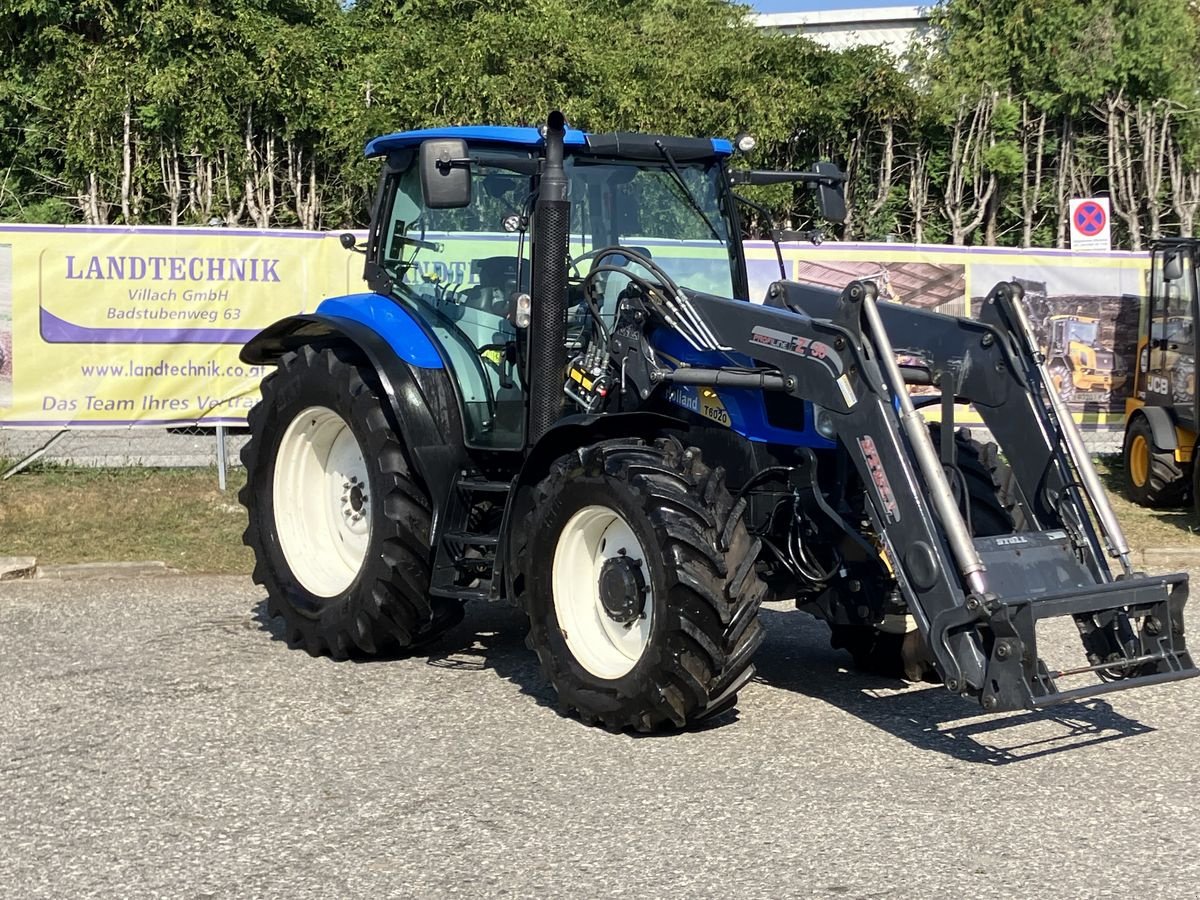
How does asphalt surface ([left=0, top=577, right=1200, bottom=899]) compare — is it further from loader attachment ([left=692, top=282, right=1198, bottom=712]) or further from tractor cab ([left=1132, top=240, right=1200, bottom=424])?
tractor cab ([left=1132, top=240, right=1200, bottom=424])

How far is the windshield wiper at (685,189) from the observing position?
7436 millimetres

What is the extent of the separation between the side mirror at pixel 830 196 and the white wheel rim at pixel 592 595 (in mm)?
2107

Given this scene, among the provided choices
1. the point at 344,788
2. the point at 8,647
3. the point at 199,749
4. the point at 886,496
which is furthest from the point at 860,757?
the point at 8,647

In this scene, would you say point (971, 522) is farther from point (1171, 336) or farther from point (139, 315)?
point (1171, 336)

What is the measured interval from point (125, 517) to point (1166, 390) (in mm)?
8787

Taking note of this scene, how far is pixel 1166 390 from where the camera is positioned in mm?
14016

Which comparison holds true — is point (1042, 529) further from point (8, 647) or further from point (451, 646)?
point (8, 647)

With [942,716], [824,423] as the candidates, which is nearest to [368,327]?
[824,423]

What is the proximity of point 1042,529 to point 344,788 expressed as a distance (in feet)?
9.53

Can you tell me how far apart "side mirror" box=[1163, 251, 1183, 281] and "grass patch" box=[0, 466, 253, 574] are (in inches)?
322

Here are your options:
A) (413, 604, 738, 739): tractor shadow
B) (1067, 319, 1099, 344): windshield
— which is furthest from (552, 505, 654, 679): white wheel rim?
(1067, 319, 1099, 344): windshield

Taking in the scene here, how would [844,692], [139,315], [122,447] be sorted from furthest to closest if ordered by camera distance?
1. [122,447]
2. [139,315]
3. [844,692]

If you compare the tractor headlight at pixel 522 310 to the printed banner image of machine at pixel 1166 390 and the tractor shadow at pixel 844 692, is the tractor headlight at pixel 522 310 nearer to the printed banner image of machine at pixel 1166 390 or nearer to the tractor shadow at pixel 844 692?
the tractor shadow at pixel 844 692

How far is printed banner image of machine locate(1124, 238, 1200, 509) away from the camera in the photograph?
13469 millimetres
